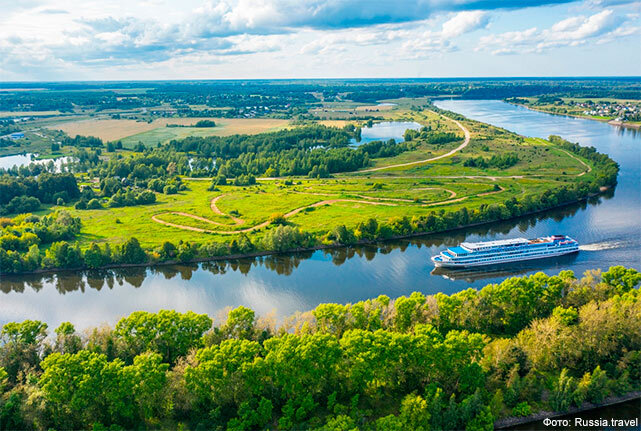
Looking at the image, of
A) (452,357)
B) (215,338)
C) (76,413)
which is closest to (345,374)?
(452,357)

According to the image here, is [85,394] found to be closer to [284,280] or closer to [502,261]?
[284,280]

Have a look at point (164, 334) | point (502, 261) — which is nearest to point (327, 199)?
point (502, 261)

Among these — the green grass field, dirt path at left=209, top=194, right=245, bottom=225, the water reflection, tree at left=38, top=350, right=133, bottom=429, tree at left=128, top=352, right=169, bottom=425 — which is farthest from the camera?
dirt path at left=209, top=194, right=245, bottom=225

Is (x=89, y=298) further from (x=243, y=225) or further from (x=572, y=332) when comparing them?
(x=572, y=332)

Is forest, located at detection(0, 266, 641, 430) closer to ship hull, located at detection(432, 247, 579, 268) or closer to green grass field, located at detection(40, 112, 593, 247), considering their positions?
ship hull, located at detection(432, 247, 579, 268)

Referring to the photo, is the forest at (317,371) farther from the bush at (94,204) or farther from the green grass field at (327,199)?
the bush at (94,204)

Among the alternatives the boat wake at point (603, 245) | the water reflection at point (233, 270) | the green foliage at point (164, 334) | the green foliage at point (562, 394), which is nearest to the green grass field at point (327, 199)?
the water reflection at point (233, 270)

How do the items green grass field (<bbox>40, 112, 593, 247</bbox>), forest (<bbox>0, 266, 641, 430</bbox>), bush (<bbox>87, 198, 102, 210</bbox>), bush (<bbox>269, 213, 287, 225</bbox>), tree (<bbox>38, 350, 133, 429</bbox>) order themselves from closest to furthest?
tree (<bbox>38, 350, 133, 429</bbox>), forest (<bbox>0, 266, 641, 430</bbox>), green grass field (<bbox>40, 112, 593, 247</bbox>), bush (<bbox>269, 213, 287, 225</bbox>), bush (<bbox>87, 198, 102, 210</bbox>)

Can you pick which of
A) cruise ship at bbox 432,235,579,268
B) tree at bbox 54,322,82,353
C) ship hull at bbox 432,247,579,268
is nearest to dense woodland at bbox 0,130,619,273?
ship hull at bbox 432,247,579,268
